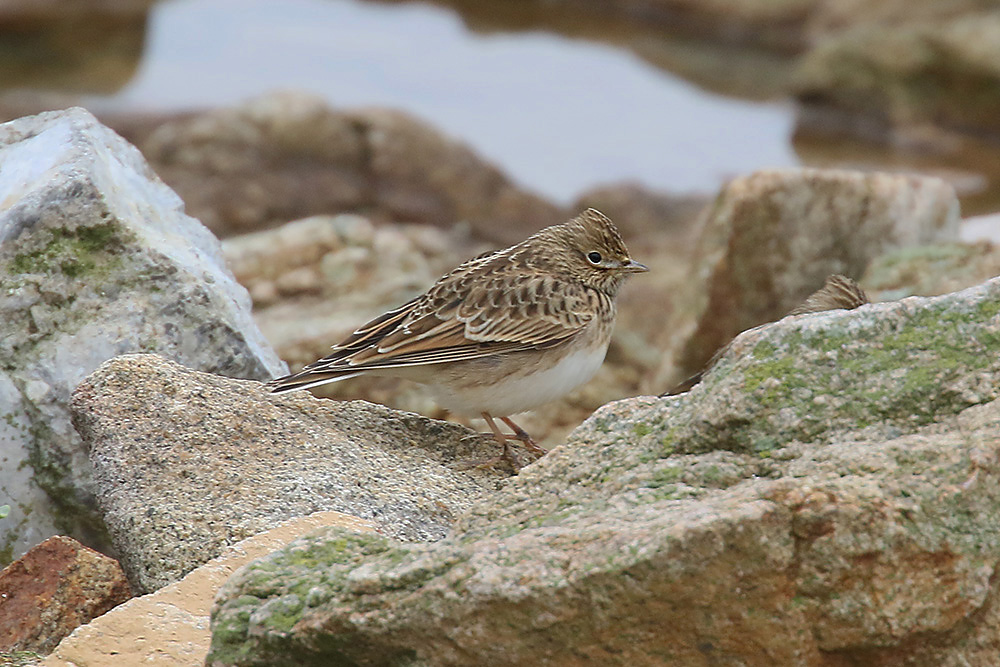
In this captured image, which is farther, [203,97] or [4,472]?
[203,97]

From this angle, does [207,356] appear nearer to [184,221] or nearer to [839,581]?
[184,221]

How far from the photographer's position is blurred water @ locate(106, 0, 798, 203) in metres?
18.0

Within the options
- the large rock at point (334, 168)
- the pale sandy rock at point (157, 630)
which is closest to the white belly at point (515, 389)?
the pale sandy rock at point (157, 630)

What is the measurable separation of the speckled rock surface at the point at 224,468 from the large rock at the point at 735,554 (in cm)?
99

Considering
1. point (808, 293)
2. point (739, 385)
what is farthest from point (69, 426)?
point (808, 293)

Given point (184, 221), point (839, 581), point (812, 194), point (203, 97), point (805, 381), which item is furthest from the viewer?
point (203, 97)

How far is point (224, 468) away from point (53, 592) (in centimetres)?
79

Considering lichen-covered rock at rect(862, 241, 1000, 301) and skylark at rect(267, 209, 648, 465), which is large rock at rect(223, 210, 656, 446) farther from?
skylark at rect(267, 209, 648, 465)

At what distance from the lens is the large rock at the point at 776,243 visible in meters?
9.12

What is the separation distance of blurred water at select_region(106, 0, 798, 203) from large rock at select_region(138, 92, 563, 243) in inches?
91.7

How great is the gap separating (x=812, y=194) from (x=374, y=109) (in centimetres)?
646

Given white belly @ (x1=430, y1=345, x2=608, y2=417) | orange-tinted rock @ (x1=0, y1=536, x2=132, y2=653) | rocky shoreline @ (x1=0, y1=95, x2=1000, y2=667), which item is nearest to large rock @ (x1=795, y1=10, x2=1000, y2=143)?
rocky shoreline @ (x1=0, y1=95, x2=1000, y2=667)

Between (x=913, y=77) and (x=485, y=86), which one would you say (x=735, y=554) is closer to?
(x=913, y=77)

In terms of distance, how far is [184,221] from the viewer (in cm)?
655
